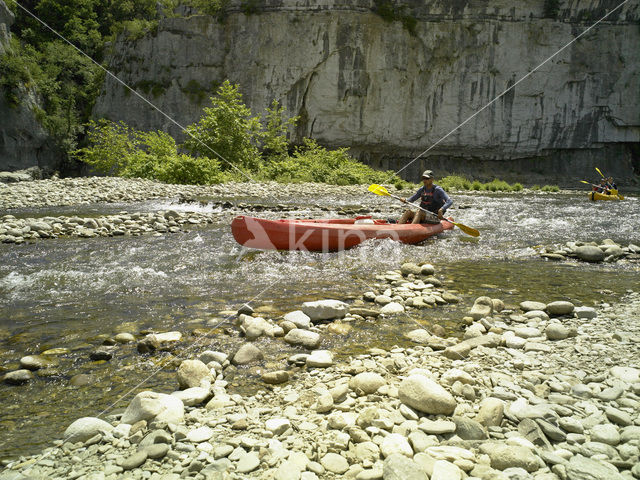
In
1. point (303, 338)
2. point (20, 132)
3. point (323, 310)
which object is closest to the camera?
point (303, 338)

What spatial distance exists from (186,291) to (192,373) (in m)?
2.01

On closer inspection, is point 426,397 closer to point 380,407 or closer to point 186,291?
point 380,407

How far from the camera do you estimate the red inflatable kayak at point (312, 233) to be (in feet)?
19.4

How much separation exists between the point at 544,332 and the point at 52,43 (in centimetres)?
3148

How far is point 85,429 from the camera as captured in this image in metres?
1.92

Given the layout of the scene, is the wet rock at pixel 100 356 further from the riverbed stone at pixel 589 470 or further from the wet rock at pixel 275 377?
the riverbed stone at pixel 589 470

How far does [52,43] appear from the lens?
82.8 ft

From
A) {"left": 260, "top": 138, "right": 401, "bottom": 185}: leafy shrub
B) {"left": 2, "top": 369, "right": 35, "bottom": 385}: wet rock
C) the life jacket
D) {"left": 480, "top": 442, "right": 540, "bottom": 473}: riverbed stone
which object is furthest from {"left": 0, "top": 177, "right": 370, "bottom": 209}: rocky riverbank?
{"left": 480, "top": 442, "right": 540, "bottom": 473}: riverbed stone

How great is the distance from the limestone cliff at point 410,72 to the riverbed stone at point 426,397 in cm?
2531

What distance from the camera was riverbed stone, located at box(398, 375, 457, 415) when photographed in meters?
2.05

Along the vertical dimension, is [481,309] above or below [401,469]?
below

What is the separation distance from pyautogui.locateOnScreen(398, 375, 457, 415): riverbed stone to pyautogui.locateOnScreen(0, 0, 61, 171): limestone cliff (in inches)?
980

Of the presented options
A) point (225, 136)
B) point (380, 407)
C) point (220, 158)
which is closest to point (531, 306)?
point (380, 407)

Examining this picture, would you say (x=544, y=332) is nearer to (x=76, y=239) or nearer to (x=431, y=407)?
(x=431, y=407)
